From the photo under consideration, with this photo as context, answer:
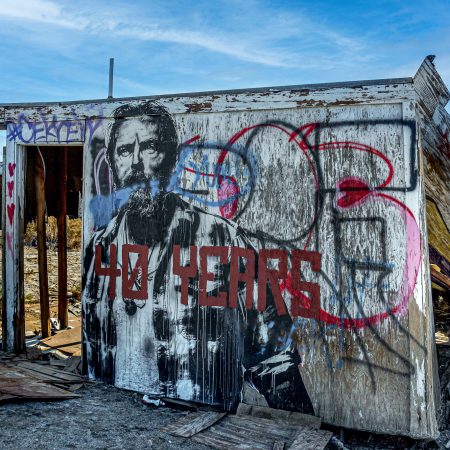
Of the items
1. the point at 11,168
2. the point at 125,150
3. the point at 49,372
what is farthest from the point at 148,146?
the point at 49,372

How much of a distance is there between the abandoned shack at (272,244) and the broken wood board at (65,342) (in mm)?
1559

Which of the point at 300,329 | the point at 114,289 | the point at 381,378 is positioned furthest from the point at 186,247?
the point at 381,378

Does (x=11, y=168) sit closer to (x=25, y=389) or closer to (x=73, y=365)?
(x=73, y=365)

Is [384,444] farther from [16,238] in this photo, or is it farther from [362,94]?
[16,238]

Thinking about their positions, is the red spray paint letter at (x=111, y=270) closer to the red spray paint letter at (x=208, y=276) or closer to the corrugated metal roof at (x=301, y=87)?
the red spray paint letter at (x=208, y=276)

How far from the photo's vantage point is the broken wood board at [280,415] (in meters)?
4.05

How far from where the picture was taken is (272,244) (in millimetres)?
4258

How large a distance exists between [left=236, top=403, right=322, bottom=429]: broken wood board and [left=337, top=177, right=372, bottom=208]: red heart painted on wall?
5.61 ft

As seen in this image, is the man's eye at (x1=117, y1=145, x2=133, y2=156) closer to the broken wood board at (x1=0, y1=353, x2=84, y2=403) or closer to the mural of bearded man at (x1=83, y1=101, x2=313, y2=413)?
the mural of bearded man at (x1=83, y1=101, x2=313, y2=413)

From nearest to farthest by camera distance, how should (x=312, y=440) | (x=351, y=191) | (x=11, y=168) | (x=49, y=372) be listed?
(x=312, y=440) < (x=351, y=191) < (x=49, y=372) < (x=11, y=168)

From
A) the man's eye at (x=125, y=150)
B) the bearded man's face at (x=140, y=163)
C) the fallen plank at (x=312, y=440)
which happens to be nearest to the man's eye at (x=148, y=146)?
the bearded man's face at (x=140, y=163)

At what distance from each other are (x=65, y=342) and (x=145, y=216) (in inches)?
121

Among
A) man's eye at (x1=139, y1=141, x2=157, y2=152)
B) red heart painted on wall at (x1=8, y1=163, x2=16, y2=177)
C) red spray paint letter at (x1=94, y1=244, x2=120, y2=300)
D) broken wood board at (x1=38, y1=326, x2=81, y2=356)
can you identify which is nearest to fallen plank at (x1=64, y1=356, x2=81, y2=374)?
broken wood board at (x1=38, y1=326, x2=81, y2=356)

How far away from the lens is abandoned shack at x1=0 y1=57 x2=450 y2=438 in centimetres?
390
